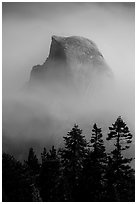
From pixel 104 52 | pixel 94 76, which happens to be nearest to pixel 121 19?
pixel 104 52

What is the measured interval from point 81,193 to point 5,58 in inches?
318

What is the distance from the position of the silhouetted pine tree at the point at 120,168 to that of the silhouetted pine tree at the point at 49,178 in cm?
248

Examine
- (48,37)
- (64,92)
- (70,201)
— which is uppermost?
(48,37)

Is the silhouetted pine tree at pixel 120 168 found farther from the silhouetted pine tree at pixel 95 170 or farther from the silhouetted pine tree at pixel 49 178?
the silhouetted pine tree at pixel 49 178

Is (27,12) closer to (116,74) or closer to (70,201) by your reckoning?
(116,74)

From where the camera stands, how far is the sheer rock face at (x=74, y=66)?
67.5 ft

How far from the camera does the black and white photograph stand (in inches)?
754

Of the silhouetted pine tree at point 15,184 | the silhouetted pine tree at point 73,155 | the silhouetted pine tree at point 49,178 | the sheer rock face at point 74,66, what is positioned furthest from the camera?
the sheer rock face at point 74,66

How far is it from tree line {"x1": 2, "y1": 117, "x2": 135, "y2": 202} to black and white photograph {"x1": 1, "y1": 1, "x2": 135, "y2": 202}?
2.6 inches

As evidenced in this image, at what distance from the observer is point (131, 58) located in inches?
786

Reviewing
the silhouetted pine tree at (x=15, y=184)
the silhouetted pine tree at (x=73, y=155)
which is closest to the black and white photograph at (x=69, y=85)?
the silhouetted pine tree at (x=73, y=155)

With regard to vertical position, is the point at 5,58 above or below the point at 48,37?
below

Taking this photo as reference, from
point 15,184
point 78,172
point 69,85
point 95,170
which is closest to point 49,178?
point 78,172

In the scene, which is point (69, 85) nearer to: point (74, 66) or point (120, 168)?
point (74, 66)
